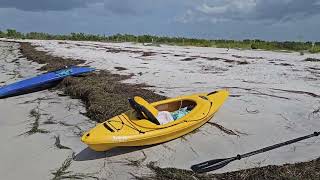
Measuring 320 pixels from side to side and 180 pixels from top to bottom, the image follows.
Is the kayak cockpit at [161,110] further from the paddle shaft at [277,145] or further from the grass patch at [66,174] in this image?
the paddle shaft at [277,145]

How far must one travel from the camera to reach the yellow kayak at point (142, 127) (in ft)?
23.7

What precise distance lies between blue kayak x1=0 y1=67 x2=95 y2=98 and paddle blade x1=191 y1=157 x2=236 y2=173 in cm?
890

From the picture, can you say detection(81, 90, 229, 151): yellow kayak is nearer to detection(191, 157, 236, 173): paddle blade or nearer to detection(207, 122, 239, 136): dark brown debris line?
detection(207, 122, 239, 136): dark brown debris line

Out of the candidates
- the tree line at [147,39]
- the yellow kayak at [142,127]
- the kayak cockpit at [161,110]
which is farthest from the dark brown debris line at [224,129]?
the tree line at [147,39]

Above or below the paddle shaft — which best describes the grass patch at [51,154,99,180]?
below

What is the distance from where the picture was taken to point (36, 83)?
14.5 meters

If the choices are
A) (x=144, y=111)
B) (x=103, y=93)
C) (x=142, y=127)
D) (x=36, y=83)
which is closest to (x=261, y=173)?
(x=142, y=127)

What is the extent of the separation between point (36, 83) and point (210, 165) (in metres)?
9.27

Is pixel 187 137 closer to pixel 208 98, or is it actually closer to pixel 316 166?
pixel 208 98

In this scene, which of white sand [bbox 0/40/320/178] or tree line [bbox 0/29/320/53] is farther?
tree line [bbox 0/29/320/53]

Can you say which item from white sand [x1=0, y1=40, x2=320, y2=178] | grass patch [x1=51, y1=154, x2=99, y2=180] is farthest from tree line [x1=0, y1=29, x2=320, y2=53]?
grass patch [x1=51, y1=154, x2=99, y2=180]

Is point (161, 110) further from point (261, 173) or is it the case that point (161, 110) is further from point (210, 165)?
point (261, 173)

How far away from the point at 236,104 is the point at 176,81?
428 centimetres

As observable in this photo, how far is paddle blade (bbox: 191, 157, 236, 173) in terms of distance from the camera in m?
6.74
